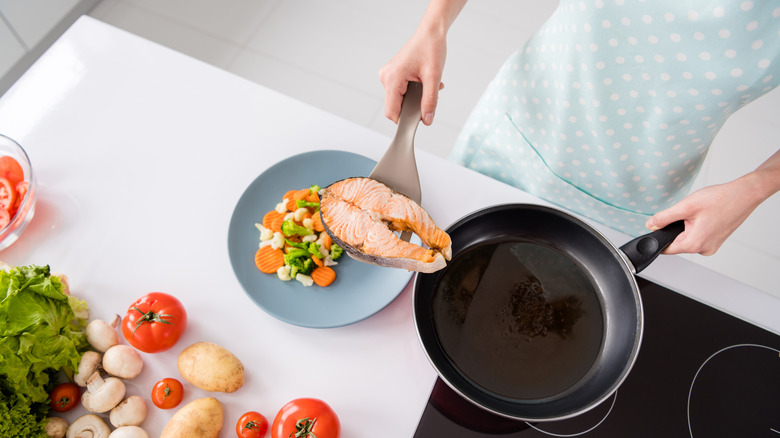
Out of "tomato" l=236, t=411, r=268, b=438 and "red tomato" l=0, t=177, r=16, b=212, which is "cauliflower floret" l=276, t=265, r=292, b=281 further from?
"red tomato" l=0, t=177, r=16, b=212

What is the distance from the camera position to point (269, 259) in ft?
3.03

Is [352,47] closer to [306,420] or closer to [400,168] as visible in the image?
[400,168]

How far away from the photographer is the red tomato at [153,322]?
2.77 ft

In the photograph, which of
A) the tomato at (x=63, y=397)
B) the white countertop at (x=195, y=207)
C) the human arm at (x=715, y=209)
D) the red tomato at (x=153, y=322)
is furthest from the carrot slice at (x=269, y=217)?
the human arm at (x=715, y=209)

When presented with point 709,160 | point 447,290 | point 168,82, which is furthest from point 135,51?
point 709,160

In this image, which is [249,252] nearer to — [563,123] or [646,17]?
[563,123]

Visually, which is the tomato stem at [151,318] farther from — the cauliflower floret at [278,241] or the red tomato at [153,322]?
the cauliflower floret at [278,241]

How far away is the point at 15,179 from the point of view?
0.96 m

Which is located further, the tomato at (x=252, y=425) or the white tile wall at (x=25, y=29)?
the white tile wall at (x=25, y=29)

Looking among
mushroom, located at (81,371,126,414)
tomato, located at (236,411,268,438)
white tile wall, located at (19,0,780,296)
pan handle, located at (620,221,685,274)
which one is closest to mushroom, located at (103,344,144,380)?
mushroom, located at (81,371,126,414)

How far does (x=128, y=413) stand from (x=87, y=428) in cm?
7

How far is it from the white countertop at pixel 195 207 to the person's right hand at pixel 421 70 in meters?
0.16

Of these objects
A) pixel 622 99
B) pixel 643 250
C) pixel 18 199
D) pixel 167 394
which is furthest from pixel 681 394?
pixel 18 199

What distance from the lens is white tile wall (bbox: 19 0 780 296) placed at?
6.97 ft
